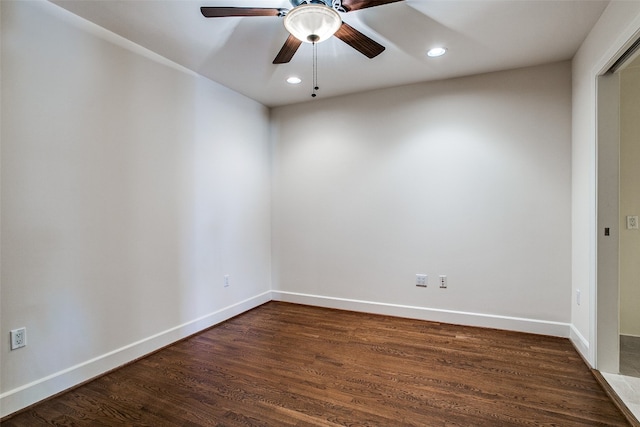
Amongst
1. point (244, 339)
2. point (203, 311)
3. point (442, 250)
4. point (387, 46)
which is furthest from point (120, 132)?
point (442, 250)

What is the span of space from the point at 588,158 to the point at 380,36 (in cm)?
186

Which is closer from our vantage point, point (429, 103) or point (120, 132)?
point (120, 132)

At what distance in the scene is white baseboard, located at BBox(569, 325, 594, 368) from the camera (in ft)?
7.93

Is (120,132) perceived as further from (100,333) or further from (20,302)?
(100,333)

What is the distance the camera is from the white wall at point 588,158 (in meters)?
1.99

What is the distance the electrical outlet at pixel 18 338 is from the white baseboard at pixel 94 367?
10.1 inches

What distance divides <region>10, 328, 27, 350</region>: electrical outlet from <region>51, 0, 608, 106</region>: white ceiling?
211cm

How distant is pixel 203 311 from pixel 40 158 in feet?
6.24

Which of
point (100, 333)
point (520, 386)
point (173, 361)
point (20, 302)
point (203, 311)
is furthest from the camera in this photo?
point (203, 311)

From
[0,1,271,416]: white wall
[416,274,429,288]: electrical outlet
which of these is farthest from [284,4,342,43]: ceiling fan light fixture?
[416,274,429,288]: electrical outlet

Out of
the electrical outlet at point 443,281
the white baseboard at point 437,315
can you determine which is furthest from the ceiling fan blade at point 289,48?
the white baseboard at point 437,315

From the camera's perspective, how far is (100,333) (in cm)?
234

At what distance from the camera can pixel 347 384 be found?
217cm

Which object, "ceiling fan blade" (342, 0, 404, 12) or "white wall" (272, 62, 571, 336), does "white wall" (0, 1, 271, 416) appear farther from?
"ceiling fan blade" (342, 0, 404, 12)
